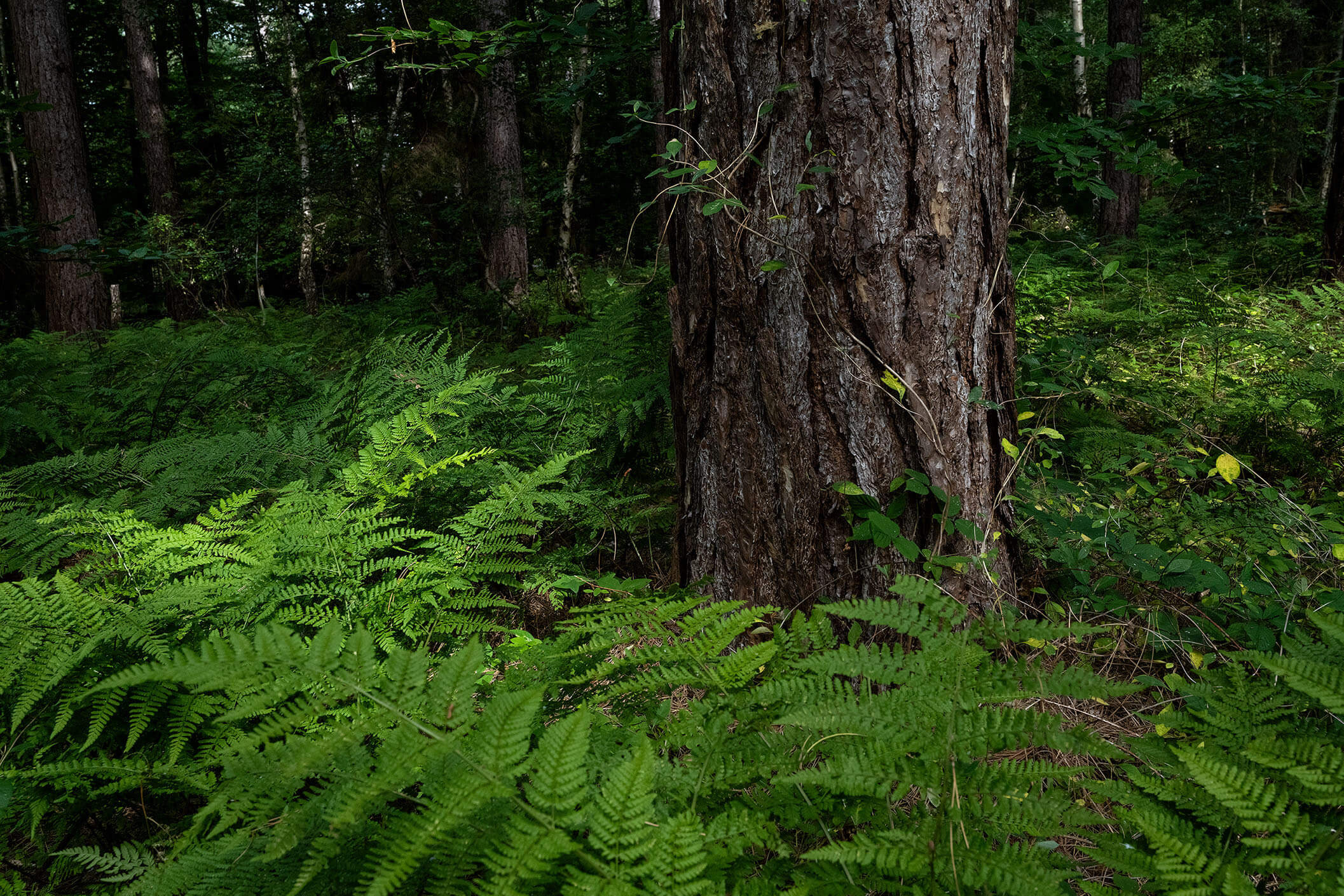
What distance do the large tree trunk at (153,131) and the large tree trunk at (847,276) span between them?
1176 centimetres

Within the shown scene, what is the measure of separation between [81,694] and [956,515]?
214cm

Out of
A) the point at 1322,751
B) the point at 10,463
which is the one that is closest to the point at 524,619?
the point at 1322,751

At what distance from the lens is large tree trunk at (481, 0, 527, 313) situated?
7.11m

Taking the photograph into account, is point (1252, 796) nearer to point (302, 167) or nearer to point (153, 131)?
point (302, 167)

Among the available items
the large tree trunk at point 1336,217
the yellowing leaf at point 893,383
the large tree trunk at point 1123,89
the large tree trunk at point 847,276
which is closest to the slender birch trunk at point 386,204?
the large tree trunk at point 847,276

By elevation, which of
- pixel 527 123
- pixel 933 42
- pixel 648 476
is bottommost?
pixel 648 476

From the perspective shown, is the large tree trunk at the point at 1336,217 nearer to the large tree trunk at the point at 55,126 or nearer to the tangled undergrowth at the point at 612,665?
the tangled undergrowth at the point at 612,665

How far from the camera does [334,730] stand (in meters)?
1.01

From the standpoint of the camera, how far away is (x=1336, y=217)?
529 cm

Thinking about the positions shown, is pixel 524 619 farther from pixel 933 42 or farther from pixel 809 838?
pixel 933 42

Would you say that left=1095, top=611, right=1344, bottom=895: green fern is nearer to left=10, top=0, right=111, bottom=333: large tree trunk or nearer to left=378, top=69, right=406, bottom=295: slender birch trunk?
left=378, top=69, right=406, bottom=295: slender birch trunk

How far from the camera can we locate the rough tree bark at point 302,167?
7.27m

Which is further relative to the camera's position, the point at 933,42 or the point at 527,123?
the point at 527,123

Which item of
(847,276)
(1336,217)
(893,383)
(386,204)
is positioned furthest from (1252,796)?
(386,204)
